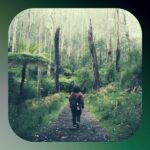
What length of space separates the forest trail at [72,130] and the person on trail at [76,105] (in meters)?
0.03

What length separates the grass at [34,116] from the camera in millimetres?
2725

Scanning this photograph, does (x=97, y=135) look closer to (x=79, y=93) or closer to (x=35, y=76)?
(x=79, y=93)

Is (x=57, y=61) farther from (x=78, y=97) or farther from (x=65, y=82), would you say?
(x=78, y=97)

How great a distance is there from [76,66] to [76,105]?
0.89 ft

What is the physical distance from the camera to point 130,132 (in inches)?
108

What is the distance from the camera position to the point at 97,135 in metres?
2.74

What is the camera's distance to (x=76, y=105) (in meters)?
2.73

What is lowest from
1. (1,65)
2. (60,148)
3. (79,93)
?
(60,148)

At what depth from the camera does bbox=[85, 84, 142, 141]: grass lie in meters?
2.73

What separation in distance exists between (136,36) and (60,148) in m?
0.94

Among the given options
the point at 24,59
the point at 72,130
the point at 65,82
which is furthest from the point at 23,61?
the point at 72,130

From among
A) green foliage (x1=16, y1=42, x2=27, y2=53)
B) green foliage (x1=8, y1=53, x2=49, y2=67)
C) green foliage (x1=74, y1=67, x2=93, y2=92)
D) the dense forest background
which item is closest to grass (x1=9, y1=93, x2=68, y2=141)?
the dense forest background

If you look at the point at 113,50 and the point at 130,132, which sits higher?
the point at 113,50

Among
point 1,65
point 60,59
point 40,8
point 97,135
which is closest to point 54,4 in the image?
point 40,8
